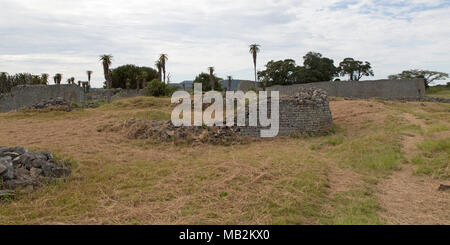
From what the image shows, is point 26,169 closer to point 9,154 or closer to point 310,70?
point 9,154

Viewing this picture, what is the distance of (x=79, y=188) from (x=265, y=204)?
123 inches

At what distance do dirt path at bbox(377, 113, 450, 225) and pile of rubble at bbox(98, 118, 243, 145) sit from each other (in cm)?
511

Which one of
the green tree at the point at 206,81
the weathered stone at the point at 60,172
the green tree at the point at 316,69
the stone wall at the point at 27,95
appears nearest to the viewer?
the weathered stone at the point at 60,172

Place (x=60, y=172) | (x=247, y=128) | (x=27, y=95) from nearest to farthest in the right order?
(x=60, y=172)
(x=247, y=128)
(x=27, y=95)

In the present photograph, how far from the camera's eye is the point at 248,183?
525cm

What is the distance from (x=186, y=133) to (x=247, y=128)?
2.15m

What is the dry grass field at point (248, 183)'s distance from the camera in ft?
13.1

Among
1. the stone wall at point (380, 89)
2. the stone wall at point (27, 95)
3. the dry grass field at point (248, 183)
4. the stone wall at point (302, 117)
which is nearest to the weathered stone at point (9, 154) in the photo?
the dry grass field at point (248, 183)

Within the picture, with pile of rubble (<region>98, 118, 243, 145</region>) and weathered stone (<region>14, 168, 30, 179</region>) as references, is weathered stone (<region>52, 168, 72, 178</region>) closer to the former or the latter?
weathered stone (<region>14, 168, 30, 179</region>)

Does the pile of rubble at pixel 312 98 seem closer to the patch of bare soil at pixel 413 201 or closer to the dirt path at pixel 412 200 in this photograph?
the dirt path at pixel 412 200

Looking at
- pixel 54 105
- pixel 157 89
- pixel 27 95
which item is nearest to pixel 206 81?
pixel 157 89
